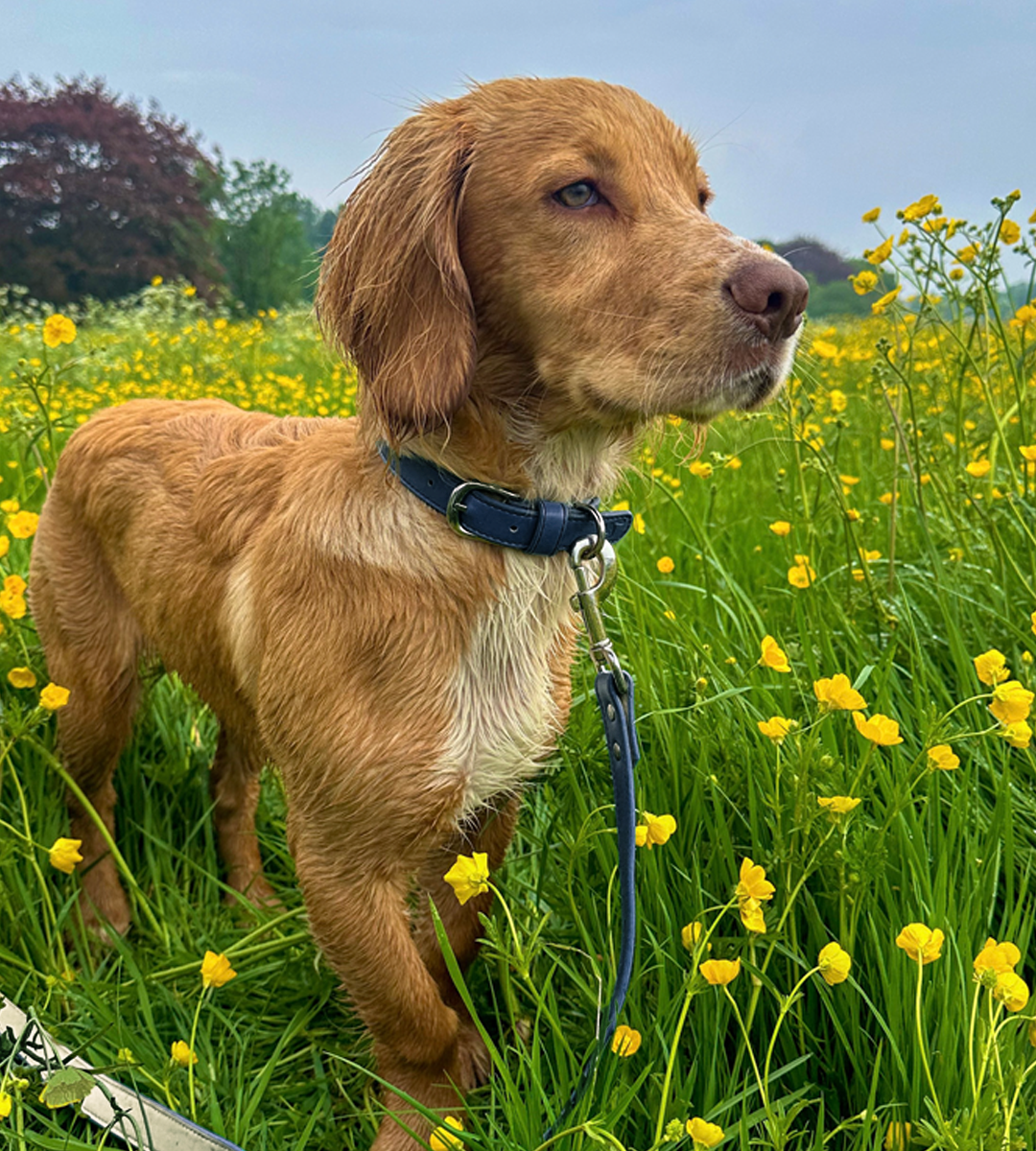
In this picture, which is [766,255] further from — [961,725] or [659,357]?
[961,725]

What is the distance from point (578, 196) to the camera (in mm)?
1682

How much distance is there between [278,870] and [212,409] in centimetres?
141

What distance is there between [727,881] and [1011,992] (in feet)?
2.36

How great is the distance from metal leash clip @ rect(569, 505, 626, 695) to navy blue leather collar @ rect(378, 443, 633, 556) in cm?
3

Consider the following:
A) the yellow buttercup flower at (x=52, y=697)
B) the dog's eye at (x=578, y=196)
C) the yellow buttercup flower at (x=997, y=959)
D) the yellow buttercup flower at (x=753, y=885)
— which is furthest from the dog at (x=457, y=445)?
the yellow buttercup flower at (x=997, y=959)

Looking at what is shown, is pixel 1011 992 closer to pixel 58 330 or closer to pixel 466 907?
pixel 466 907

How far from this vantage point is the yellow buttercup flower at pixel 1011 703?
1.40 metres

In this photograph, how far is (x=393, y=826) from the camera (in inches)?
69.8

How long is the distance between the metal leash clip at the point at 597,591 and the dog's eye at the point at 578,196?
1.75 ft

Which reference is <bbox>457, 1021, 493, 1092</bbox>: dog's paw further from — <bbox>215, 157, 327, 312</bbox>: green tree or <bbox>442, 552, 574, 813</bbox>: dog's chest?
<bbox>215, 157, 327, 312</bbox>: green tree

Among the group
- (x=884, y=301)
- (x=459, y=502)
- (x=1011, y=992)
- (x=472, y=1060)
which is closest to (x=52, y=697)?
(x=459, y=502)

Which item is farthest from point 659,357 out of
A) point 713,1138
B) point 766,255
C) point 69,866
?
point 69,866

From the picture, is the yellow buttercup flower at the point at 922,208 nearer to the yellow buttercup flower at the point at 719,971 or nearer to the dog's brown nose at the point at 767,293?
the dog's brown nose at the point at 767,293

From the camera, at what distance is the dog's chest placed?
1.79 m
